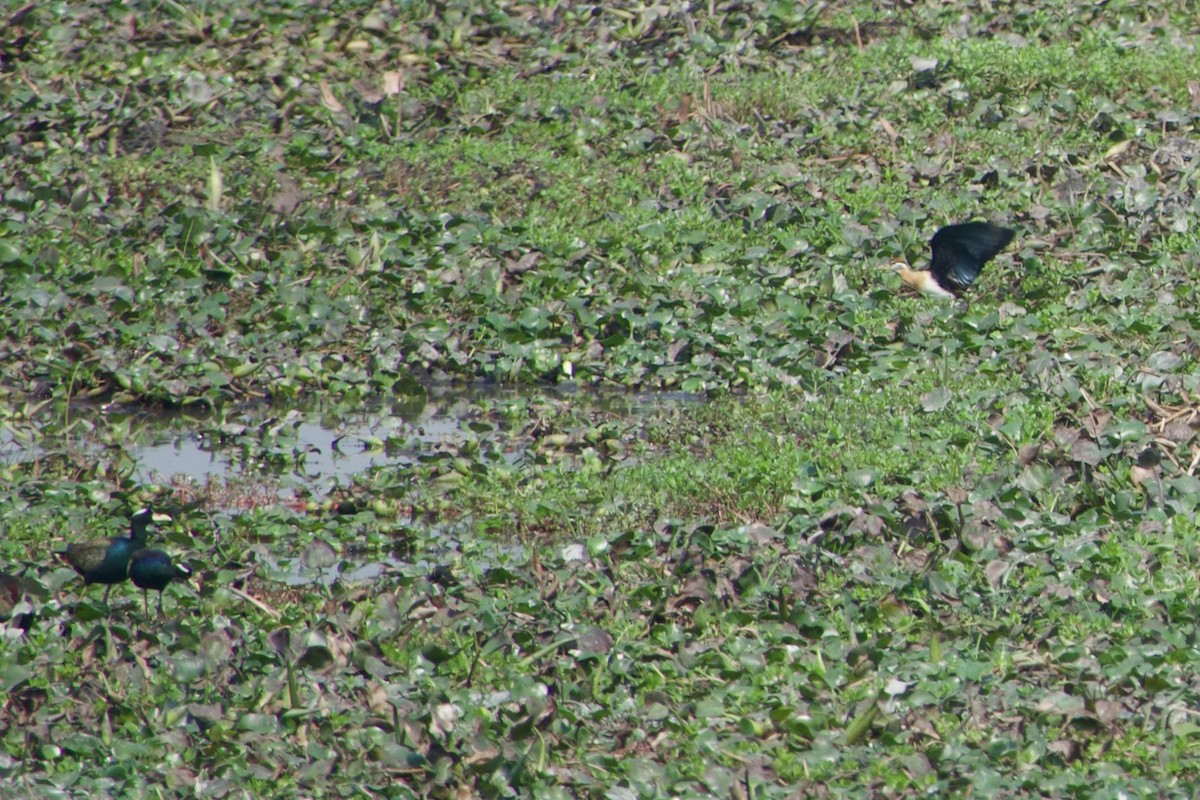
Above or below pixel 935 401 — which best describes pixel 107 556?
above

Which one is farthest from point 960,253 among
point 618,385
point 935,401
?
point 618,385

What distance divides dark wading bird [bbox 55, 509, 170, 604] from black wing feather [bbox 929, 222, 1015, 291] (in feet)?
11.9

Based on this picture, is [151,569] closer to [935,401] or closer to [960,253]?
[935,401]

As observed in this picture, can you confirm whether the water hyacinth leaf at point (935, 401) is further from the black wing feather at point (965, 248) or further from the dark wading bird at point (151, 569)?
the dark wading bird at point (151, 569)

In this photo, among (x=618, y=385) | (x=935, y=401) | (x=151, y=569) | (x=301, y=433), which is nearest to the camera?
(x=151, y=569)

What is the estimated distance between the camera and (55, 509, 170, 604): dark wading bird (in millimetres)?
5180

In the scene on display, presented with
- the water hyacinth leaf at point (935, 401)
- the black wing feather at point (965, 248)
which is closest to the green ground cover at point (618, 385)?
the water hyacinth leaf at point (935, 401)

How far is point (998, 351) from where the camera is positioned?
714 cm

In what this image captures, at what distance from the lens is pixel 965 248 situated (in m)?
7.60

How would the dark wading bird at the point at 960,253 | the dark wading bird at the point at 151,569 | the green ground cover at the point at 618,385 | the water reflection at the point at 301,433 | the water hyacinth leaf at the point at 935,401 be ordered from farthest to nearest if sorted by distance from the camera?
the dark wading bird at the point at 960,253 < the water reflection at the point at 301,433 < the water hyacinth leaf at the point at 935,401 < the dark wading bird at the point at 151,569 < the green ground cover at the point at 618,385

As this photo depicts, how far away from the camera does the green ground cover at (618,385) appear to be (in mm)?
4500

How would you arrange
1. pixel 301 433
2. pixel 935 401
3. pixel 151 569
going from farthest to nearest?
pixel 301 433 < pixel 935 401 < pixel 151 569

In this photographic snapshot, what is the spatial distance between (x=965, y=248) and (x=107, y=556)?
3.90 meters

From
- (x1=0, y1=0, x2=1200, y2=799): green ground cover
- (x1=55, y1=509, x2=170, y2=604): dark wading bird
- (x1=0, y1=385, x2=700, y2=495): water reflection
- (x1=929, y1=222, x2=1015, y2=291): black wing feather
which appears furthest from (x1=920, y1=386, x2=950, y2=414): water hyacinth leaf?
(x1=55, y1=509, x2=170, y2=604): dark wading bird
